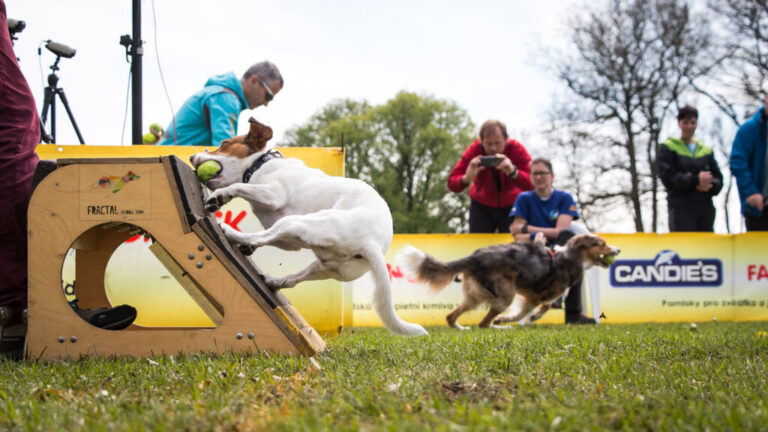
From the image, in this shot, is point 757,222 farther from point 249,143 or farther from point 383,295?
point 249,143

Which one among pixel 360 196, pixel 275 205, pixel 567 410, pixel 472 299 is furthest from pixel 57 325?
pixel 472 299

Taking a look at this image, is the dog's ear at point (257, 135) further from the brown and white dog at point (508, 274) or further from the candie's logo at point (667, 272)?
the candie's logo at point (667, 272)

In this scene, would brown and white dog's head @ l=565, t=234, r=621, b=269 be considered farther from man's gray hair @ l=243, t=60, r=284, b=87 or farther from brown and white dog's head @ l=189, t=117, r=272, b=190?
brown and white dog's head @ l=189, t=117, r=272, b=190

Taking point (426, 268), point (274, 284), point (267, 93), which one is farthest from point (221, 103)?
point (426, 268)

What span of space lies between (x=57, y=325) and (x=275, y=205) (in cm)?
116

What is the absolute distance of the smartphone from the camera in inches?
234

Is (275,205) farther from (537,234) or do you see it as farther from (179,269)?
(537,234)

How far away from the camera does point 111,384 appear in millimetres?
2076

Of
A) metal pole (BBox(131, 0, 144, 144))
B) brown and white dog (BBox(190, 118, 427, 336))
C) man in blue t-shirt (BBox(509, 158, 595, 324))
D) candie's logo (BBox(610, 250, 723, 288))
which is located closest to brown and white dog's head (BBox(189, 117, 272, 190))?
brown and white dog (BBox(190, 118, 427, 336))

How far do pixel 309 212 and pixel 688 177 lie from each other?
17.0 ft

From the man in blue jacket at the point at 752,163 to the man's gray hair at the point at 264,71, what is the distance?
470 centimetres

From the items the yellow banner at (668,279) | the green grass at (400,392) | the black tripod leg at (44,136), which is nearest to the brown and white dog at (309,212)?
the green grass at (400,392)

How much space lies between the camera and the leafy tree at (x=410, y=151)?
2775 centimetres

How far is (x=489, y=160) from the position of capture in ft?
19.5
